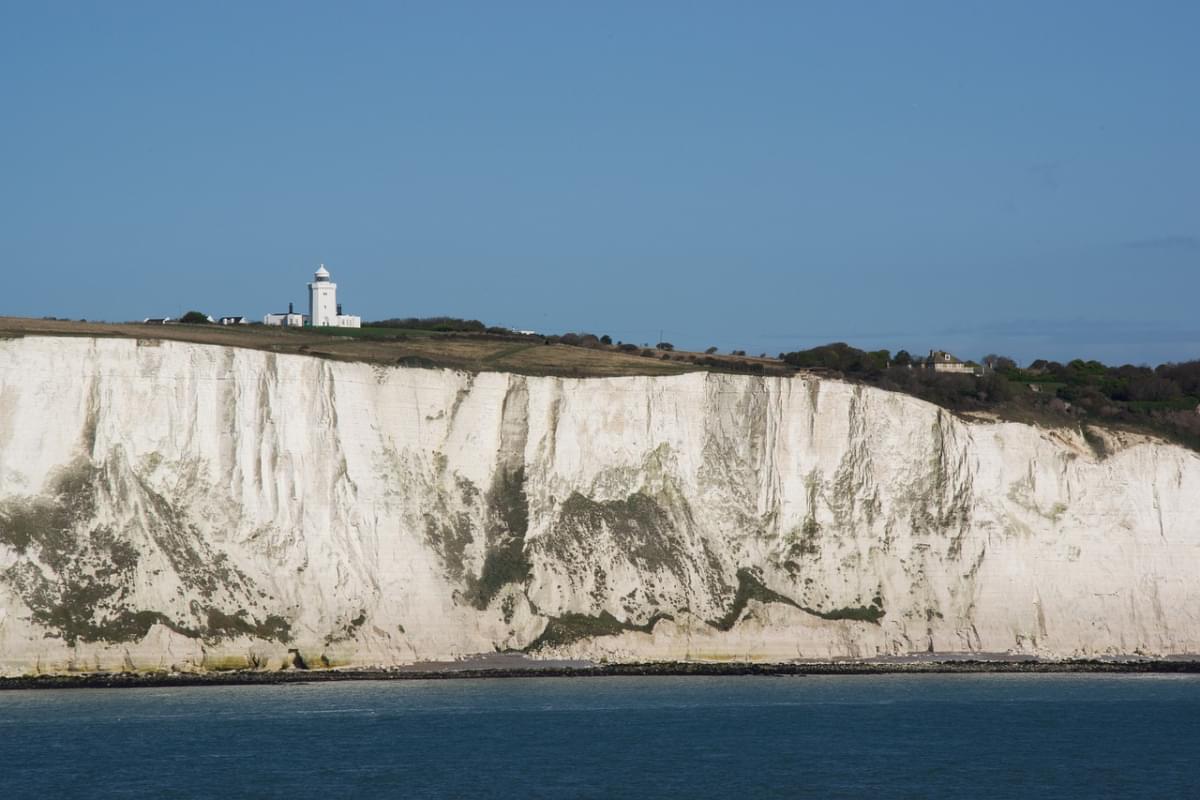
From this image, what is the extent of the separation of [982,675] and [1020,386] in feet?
55.3

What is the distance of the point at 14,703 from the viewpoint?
44.0 meters

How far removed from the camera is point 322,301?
82188 mm

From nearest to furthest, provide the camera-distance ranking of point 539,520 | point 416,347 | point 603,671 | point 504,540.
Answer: point 603,671
point 504,540
point 539,520
point 416,347

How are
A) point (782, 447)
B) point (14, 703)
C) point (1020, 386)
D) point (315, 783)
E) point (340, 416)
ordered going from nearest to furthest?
1. point (315, 783)
2. point (14, 703)
3. point (340, 416)
4. point (782, 447)
5. point (1020, 386)

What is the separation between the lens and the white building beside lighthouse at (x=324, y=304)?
81.9m

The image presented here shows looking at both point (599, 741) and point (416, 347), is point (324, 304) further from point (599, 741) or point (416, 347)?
point (599, 741)

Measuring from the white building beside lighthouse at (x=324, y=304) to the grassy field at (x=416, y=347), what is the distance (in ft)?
26.0

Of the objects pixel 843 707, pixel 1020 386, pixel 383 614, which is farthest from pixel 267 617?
pixel 1020 386

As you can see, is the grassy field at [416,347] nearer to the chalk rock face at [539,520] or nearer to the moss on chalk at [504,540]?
the chalk rock face at [539,520]

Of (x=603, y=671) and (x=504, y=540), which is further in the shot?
(x=504, y=540)

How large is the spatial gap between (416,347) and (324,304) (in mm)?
17722

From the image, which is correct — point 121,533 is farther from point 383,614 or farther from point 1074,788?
point 1074,788

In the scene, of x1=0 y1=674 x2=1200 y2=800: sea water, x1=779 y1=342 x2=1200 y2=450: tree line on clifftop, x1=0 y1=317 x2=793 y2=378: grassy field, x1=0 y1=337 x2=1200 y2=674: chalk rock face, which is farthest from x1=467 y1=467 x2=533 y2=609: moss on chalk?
x1=779 y1=342 x2=1200 y2=450: tree line on clifftop

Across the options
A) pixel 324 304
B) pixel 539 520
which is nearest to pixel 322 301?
pixel 324 304
